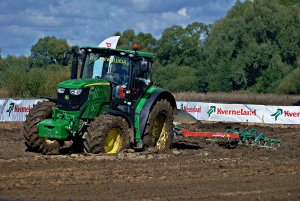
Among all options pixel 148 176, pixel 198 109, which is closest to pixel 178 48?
pixel 198 109

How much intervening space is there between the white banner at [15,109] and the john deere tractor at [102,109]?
12.6 meters

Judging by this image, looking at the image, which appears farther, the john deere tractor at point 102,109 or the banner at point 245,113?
the banner at point 245,113

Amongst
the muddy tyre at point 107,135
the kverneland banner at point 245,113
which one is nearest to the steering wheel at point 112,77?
the muddy tyre at point 107,135

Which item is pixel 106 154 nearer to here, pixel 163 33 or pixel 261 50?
pixel 261 50

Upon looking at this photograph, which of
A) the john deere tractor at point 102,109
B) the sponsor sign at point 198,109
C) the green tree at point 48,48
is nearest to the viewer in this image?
the john deere tractor at point 102,109

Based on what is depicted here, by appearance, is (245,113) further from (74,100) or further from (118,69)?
(74,100)

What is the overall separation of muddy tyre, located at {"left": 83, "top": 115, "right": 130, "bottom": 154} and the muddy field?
0.28 m

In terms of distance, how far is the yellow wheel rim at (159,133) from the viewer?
51.7 feet

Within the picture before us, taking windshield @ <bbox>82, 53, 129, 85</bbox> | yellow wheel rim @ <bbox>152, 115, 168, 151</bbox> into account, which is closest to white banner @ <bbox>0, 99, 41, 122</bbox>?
yellow wheel rim @ <bbox>152, 115, 168, 151</bbox>

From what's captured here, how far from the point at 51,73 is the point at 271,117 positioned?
14.0 metres

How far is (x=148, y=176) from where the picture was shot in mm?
11391

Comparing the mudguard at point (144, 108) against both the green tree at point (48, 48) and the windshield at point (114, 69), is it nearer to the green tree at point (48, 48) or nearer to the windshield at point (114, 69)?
the windshield at point (114, 69)

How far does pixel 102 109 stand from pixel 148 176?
3.61 m

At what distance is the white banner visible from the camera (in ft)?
90.9
